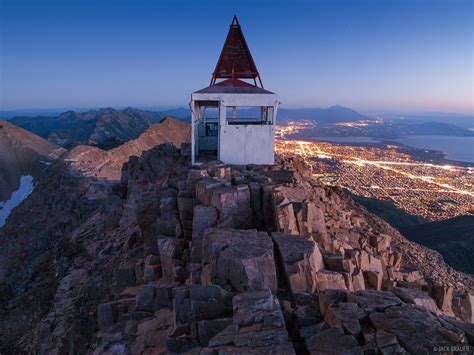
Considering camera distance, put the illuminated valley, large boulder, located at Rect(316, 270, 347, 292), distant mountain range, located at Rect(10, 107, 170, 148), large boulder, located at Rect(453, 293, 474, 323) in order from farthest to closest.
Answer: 1. distant mountain range, located at Rect(10, 107, 170, 148)
2. the illuminated valley
3. large boulder, located at Rect(453, 293, 474, 323)
4. large boulder, located at Rect(316, 270, 347, 292)

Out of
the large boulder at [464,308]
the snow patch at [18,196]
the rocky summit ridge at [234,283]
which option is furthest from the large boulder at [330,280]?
the snow patch at [18,196]

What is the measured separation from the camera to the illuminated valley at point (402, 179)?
39719 mm

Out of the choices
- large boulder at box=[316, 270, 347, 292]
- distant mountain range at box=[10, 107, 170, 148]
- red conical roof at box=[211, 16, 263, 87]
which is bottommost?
distant mountain range at box=[10, 107, 170, 148]

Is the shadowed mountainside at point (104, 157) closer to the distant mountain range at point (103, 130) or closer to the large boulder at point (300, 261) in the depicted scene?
the large boulder at point (300, 261)

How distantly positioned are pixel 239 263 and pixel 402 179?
51.8 m

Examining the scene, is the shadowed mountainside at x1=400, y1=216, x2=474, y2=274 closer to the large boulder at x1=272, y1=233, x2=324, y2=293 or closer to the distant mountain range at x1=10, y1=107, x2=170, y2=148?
the large boulder at x1=272, y1=233, x2=324, y2=293

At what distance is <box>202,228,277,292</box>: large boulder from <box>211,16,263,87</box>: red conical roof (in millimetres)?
11724

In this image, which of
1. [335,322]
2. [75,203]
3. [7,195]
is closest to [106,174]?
[75,203]

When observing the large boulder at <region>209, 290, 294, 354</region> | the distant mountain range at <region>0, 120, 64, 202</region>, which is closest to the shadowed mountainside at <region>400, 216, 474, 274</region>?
the large boulder at <region>209, 290, 294, 354</region>

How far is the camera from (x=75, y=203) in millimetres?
32750

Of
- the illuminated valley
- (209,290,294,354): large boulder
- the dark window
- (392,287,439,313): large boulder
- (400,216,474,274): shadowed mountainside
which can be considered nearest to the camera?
(209,290,294,354): large boulder

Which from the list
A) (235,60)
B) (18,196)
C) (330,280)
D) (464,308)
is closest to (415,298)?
(330,280)

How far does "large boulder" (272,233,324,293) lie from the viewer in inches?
290

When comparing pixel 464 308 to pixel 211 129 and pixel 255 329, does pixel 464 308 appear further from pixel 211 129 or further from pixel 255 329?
pixel 211 129
